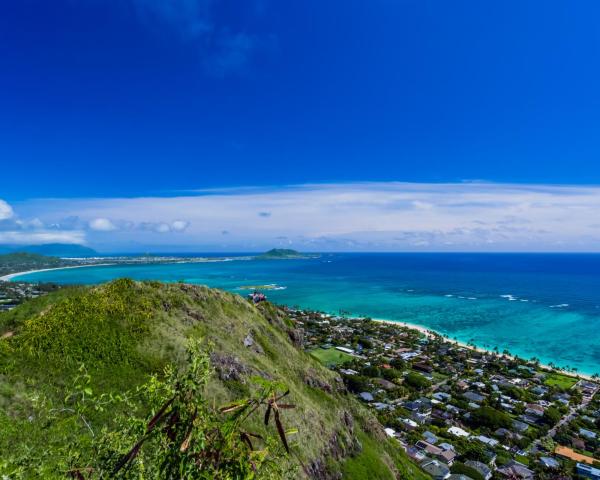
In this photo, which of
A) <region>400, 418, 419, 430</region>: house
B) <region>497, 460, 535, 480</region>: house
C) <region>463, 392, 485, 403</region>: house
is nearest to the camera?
<region>497, 460, 535, 480</region>: house

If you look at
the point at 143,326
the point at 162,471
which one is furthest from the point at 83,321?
the point at 162,471

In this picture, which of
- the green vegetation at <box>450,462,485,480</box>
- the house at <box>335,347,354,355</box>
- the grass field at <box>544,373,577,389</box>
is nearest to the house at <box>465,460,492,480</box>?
the green vegetation at <box>450,462,485,480</box>

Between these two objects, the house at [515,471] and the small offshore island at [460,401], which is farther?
the small offshore island at [460,401]

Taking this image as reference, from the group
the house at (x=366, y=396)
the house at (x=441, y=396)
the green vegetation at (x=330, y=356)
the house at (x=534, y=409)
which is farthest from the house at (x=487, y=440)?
the green vegetation at (x=330, y=356)

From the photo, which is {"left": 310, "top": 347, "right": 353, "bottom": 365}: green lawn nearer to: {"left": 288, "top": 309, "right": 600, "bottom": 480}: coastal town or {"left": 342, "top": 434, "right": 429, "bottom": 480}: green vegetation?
{"left": 288, "top": 309, "right": 600, "bottom": 480}: coastal town

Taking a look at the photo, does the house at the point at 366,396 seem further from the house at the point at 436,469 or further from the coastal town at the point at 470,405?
the house at the point at 436,469

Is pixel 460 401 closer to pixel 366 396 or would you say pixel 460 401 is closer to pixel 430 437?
pixel 430 437
